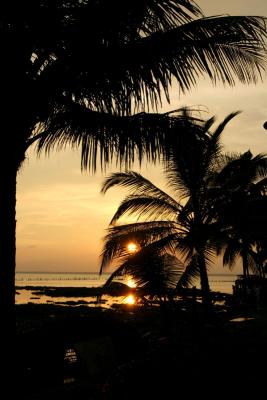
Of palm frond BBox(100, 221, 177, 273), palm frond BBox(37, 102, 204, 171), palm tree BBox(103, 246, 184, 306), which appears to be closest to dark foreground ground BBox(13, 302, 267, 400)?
palm tree BBox(103, 246, 184, 306)

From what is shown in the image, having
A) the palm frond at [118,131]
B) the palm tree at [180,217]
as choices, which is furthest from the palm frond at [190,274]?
the palm frond at [118,131]

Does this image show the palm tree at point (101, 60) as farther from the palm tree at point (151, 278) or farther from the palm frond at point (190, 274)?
the palm frond at point (190, 274)

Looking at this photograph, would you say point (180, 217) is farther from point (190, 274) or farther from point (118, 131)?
point (118, 131)

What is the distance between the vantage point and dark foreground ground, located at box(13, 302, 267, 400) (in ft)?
12.6

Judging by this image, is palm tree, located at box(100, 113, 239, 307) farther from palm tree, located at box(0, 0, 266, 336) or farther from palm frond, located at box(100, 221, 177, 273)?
palm tree, located at box(0, 0, 266, 336)

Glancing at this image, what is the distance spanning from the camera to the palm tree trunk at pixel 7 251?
430 cm

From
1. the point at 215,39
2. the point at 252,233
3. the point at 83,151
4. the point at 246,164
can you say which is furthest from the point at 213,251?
the point at 215,39

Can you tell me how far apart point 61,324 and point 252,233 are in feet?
25.7

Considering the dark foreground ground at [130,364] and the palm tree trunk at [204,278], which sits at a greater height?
the palm tree trunk at [204,278]

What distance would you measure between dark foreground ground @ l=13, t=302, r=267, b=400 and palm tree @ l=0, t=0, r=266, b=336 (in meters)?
1.42

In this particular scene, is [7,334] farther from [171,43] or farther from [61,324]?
[171,43]

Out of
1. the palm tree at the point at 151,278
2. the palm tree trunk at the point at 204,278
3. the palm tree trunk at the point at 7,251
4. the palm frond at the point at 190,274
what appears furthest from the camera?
the palm tree trunk at the point at 204,278

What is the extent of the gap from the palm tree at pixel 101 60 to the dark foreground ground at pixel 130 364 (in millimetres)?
1418

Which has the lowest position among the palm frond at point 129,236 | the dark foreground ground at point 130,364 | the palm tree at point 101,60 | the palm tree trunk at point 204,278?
the dark foreground ground at point 130,364
